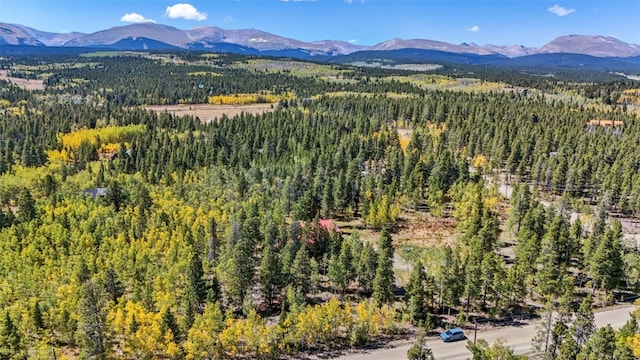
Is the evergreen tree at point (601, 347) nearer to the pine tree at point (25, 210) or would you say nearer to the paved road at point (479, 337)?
the paved road at point (479, 337)

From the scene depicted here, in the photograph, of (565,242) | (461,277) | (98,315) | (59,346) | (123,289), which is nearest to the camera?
(98,315)

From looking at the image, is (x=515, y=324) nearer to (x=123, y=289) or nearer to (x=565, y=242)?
(x=565, y=242)

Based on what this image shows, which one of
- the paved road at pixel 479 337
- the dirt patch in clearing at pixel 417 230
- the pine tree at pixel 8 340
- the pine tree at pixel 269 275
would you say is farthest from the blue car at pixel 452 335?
the pine tree at pixel 8 340

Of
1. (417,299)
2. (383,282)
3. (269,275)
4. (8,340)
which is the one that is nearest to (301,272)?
(269,275)

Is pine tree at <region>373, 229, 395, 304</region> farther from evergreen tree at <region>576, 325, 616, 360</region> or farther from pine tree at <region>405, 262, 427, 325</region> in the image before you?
evergreen tree at <region>576, 325, 616, 360</region>

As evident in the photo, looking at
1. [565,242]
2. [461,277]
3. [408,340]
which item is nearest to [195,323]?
[408,340]

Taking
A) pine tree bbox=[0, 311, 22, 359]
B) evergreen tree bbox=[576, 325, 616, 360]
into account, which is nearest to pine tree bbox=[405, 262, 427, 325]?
evergreen tree bbox=[576, 325, 616, 360]

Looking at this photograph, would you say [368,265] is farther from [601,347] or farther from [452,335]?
[601,347]
